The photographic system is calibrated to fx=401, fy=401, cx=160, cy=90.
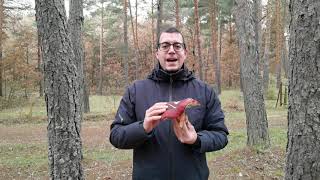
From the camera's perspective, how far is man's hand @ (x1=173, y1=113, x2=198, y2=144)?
2.87 meters

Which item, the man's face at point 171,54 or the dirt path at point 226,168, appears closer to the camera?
the man's face at point 171,54

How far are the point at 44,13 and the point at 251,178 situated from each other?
16.4 feet

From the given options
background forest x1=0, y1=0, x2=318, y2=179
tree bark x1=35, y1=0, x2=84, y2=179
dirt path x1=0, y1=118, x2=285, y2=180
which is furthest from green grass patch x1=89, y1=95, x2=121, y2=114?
tree bark x1=35, y1=0, x2=84, y2=179

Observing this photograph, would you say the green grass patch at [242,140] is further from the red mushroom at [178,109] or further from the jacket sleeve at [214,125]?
the red mushroom at [178,109]

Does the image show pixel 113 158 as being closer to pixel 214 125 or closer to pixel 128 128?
pixel 214 125

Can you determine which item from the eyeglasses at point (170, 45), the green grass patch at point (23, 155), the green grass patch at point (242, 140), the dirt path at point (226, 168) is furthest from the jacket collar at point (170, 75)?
the green grass patch at point (23, 155)

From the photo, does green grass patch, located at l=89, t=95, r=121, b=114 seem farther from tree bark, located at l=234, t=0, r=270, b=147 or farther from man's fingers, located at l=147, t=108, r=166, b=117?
man's fingers, located at l=147, t=108, r=166, b=117

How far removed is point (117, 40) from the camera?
173 ft

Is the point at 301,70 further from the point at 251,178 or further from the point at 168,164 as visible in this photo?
the point at 251,178

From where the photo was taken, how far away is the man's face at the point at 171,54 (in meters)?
3.24

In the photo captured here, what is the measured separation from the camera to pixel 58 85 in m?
5.54

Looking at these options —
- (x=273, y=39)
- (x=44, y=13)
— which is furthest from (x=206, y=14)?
(x=44, y=13)

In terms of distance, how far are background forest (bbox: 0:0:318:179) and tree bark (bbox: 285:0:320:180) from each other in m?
2.15

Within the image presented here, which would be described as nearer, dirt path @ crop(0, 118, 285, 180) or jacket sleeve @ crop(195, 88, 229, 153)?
jacket sleeve @ crop(195, 88, 229, 153)
